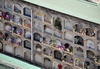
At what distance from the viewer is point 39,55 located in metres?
66.2

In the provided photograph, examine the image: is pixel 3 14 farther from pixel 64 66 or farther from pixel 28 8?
pixel 64 66

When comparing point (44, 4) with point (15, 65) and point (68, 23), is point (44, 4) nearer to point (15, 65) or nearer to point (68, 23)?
point (68, 23)

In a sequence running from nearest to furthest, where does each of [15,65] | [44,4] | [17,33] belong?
[15,65], [44,4], [17,33]

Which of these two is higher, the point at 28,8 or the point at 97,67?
the point at 28,8

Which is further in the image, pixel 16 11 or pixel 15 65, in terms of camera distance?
pixel 16 11

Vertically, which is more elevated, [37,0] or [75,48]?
[37,0]

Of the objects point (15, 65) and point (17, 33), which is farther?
point (17, 33)

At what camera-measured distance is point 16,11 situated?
65.6m

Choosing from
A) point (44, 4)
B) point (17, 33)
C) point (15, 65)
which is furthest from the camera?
point (17, 33)

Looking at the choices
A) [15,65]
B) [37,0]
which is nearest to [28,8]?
[37,0]

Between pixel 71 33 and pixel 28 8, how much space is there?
17.7ft

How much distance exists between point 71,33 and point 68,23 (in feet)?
3.48

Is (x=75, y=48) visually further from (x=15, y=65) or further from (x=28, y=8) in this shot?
(x=15, y=65)

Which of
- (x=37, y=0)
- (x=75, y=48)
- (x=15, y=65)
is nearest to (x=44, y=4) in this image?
(x=37, y=0)
